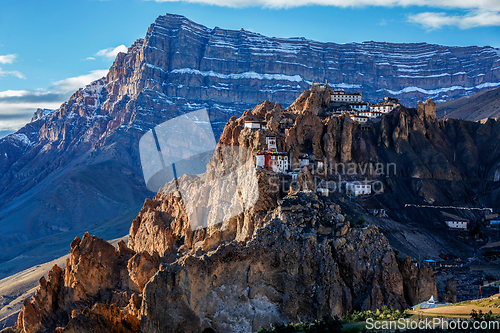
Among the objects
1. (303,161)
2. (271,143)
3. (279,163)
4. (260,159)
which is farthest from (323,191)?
(271,143)

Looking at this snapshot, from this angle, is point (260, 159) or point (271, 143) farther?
point (271, 143)

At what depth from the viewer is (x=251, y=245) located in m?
72.9

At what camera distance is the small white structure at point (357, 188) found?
11238 cm

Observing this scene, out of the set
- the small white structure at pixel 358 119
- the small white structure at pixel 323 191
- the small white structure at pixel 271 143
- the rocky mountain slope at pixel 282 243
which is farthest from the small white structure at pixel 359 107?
the small white structure at pixel 323 191

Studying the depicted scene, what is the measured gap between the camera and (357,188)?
372ft

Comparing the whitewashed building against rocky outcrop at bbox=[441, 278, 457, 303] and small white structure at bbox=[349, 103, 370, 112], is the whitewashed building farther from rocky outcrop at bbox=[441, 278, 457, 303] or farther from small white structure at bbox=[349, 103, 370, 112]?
rocky outcrop at bbox=[441, 278, 457, 303]

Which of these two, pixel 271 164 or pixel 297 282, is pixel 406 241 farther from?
pixel 297 282

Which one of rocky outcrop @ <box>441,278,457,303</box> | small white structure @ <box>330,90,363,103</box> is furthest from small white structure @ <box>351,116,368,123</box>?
rocky outcrop @ <box>441,278,457,303</box>

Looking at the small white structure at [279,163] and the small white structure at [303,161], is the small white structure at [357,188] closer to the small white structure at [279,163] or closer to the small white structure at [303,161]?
the small white structure at [303,161]

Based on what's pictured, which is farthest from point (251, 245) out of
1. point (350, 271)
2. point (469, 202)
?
point (469, 202)

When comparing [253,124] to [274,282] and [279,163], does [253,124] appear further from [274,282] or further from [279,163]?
[274,282]

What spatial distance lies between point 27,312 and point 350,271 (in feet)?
180

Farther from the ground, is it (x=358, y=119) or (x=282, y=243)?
(x=358, y=119)

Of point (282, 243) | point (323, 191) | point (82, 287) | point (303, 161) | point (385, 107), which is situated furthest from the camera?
point (385, 107)
